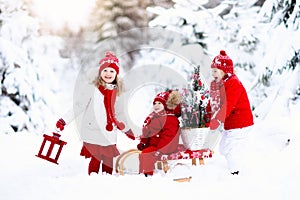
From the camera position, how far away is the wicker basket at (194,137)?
297 cm

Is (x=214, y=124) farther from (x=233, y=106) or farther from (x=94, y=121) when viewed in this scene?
(x=94, y=121)

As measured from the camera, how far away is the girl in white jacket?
302 cm

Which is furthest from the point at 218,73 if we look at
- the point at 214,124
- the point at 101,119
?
the point at 101,119

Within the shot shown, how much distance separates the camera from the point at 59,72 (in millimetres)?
7324

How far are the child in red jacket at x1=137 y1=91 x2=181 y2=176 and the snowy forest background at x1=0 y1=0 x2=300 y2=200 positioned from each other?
0.19 metres

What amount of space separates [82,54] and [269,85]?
3.71 metres

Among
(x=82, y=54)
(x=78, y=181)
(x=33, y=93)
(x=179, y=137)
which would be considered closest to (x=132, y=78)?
(x=82, y=54)

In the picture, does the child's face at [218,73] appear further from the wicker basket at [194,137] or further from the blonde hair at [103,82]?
the blonde hair at [103,82]

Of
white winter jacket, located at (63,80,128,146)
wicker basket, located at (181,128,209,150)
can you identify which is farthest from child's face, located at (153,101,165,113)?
white winter jacket, located at (63,80,128,146)

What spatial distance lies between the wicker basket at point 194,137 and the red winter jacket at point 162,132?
10 cm

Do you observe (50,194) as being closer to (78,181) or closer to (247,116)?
(78,181)

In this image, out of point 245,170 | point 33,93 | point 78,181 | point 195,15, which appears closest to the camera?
point 78,181

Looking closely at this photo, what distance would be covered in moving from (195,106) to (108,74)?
79 cm

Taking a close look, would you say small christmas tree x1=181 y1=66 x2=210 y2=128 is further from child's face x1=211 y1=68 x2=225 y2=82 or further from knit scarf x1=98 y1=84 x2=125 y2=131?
knit scarf x1=98 y1=84 x2=125 y2=131
